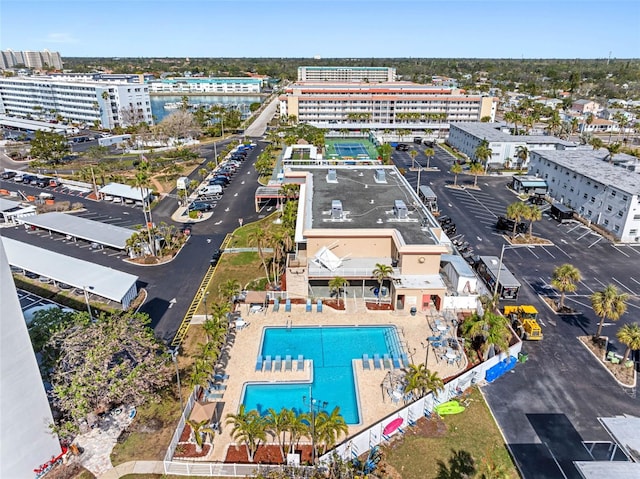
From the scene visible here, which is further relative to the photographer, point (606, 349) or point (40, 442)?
point (606, 349)

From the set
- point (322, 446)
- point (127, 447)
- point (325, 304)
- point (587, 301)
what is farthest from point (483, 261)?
point (127, 447)

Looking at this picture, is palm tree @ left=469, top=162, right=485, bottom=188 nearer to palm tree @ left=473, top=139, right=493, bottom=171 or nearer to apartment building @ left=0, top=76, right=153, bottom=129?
palm tree @ left=473, top=139, right=493, bottom=171

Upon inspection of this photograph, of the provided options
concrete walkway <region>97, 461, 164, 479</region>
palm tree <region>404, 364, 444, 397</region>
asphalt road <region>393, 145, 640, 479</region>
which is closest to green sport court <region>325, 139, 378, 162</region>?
asphalt road <region>393, 145, 640, 479</region>

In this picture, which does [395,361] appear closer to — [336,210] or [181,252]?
[336,210]

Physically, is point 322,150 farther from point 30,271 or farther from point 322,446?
point 322,446

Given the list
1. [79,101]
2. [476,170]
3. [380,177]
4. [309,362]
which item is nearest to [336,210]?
[380,177]

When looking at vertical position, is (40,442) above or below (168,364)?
above

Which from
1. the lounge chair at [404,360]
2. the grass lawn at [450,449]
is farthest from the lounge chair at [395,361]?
the grass lawn at [450,449]
